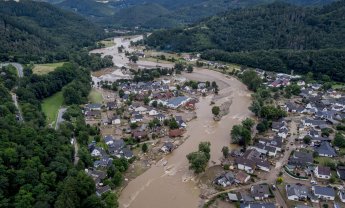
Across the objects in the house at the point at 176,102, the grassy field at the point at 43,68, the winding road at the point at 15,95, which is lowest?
the house at the point at 176,102

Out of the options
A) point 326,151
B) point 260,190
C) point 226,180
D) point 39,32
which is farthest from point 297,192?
point 39,32

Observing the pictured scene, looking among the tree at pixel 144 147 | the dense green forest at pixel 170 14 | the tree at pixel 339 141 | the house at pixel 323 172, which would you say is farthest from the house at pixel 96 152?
the dense green forest at pixel 170 14

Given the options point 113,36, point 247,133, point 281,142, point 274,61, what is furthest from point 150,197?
point 113,36

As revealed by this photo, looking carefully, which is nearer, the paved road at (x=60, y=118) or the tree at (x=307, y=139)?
the tree at (x=307, y=139)

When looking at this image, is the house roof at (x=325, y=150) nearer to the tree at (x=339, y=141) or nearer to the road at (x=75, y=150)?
the tree at (x=339, y=141)

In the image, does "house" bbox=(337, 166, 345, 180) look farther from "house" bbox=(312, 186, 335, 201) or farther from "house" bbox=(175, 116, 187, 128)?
"house" bbox=(175, 116, 187, 128)

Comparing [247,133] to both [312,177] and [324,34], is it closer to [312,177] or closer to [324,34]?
[312,177]
